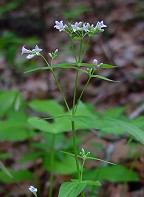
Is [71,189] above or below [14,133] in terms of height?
below

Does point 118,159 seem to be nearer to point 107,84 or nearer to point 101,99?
point 101,99

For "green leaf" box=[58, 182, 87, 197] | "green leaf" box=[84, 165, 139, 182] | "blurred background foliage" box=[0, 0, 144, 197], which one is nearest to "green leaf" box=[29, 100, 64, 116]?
"blurred background foliage" box=[0, 0, 144, 197]

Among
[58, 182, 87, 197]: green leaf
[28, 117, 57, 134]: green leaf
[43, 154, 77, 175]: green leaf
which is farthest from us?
[43, 154, 77, 175]: green leaf

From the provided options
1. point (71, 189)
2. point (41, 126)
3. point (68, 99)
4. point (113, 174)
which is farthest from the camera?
point (68, 99)

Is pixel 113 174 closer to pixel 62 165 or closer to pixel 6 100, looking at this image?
pixel 62 165

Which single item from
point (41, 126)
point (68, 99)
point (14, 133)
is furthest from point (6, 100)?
point (68, 99)

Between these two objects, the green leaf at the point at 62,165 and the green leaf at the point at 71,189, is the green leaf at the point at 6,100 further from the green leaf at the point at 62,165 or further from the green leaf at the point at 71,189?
the green leaf at the point at 71,189

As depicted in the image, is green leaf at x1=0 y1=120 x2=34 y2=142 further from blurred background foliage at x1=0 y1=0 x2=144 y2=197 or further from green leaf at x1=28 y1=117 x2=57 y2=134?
green leaf at x1=28 y1=117 x2=57 y2=134

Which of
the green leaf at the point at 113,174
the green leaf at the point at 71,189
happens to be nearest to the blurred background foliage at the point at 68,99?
the green leaf at the point at 113,174

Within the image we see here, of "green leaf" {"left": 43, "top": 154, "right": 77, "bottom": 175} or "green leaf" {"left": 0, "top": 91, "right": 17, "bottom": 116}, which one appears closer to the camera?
"green leaf" {"left": 43, "top": 154, "right": 77, "bottom": 175}
